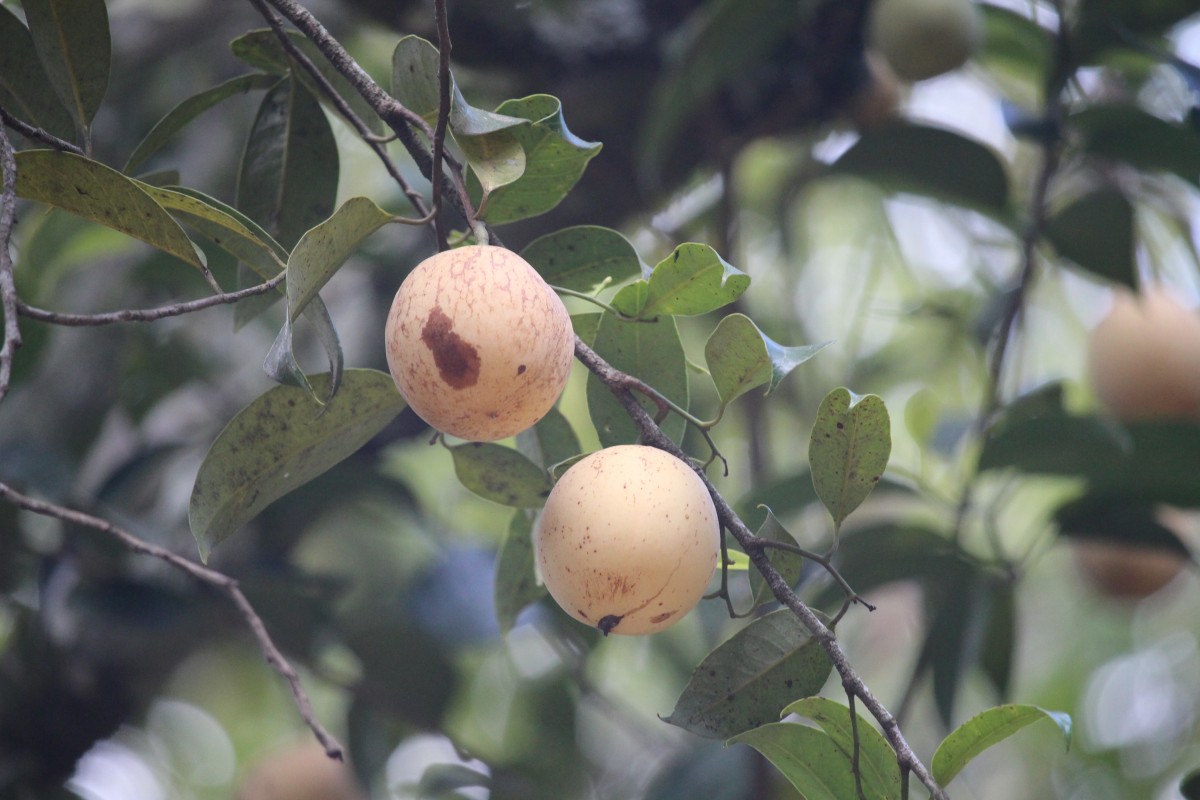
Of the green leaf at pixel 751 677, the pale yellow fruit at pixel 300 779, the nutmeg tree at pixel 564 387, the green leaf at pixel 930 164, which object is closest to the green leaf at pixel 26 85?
the nutmeg tree at pixel 564 387

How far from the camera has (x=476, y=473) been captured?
0.73 meters

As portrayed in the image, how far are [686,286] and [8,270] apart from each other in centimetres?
39

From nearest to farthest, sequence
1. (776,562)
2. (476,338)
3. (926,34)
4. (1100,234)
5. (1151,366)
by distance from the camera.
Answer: (476,338) < (776,562) < (926,34) < (1100,234) < (1151,366)

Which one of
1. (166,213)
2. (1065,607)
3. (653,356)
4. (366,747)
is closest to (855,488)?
(653,356)

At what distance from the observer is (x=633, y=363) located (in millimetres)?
706

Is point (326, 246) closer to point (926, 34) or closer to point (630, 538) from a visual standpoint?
point (630, 538)

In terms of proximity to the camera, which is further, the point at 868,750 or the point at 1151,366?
the point at 1151,366

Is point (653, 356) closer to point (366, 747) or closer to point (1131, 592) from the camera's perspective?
point (366, 747)

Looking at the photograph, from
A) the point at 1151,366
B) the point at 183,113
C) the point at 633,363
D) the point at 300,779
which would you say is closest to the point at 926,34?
the point at 1151,366

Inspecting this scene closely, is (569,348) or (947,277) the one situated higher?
(569,348)

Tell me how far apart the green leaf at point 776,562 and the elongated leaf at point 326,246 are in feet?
0.95

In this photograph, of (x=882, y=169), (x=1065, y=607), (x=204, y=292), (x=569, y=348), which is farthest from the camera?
(x=1065, y=607)

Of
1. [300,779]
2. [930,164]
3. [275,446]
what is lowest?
[300,779]

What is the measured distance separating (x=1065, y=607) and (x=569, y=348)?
7.70ft
